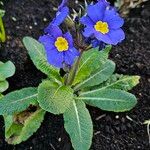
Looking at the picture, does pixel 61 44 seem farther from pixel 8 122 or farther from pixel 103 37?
pixel 8 122

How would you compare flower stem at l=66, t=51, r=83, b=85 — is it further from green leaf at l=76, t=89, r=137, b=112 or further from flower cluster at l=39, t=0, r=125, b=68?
flower cluster at l=39, t=0, r=125, b=68

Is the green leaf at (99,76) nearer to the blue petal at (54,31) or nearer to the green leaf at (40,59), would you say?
the green leaf at (40,59)

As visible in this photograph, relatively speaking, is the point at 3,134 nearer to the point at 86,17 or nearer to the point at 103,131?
the point at 103,131

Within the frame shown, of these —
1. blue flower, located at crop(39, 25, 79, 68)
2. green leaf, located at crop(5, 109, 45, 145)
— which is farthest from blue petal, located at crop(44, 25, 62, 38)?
green leaf, located at crop(5, 109, 45, 145)

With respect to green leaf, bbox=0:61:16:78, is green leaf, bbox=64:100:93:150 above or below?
below

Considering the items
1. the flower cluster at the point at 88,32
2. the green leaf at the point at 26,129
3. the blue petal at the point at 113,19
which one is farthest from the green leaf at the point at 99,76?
the blue petal at the point at 113,19
